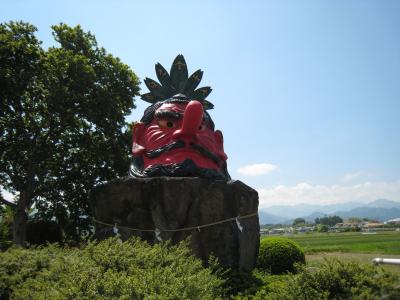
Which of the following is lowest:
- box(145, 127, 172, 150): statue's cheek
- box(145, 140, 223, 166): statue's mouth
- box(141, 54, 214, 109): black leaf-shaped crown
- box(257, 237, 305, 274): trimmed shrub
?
box(257, 237, 305, 274): trimmed shrub

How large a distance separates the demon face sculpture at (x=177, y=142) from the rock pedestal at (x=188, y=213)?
87 cm

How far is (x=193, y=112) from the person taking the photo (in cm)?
836

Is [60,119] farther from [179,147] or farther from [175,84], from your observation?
[179,147]

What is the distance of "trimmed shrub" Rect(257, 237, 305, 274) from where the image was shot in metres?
9.84

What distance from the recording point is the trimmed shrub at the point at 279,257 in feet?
32.3

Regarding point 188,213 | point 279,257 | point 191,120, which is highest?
point 191,120

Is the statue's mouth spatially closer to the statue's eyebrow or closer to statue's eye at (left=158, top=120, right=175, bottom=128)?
statue's eye at (left=158, top=120, right=175, bottom=128)

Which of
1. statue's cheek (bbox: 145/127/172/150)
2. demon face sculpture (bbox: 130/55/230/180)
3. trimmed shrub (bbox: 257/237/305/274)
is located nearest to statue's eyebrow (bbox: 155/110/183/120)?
demon face sculpture (bbox: 130/55/230/180)

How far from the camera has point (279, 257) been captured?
32.4ft

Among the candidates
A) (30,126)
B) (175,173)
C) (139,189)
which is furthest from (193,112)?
(30,126)

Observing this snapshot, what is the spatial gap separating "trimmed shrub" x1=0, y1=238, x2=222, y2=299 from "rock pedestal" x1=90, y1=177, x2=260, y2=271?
7.10ft

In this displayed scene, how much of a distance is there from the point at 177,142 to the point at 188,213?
1902mm

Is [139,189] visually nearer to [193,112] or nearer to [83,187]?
[193,112]

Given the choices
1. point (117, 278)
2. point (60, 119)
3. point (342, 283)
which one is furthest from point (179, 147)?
point (60, 119)
